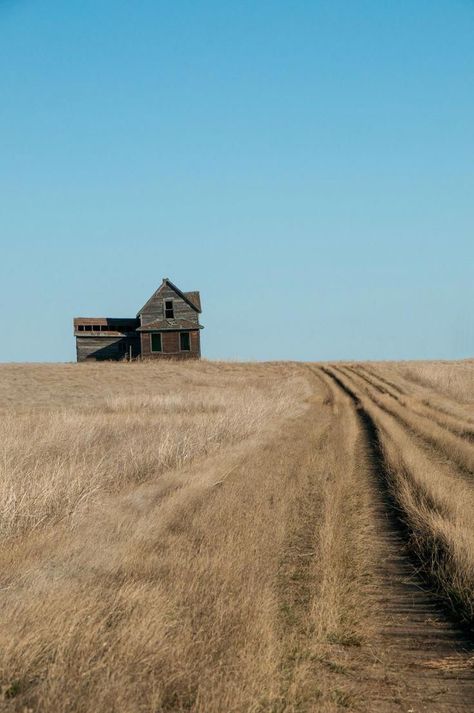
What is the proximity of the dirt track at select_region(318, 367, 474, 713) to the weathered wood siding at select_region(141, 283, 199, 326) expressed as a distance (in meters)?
52.3

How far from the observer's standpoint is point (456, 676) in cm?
535

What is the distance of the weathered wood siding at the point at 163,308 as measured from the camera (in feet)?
201

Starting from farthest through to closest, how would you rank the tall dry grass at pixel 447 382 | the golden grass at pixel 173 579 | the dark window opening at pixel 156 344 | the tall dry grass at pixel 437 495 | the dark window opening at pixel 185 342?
the dark window opening at pixel 185 342
the dark window opening at pixel 156 344
the tall dry grass at pixel 447 382
the tall dry grass at pixel 437 495
the golden grass at pixel 173 579

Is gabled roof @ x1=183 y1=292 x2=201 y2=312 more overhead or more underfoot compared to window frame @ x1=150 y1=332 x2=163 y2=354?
more overhead

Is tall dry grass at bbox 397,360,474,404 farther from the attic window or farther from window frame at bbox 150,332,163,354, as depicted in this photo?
window frame at bbox 150,332,163,354

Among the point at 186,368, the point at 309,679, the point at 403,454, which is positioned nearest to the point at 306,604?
the point at 309,679

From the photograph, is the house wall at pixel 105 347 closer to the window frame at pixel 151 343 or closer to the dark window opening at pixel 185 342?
the window frame at pixel 151 343

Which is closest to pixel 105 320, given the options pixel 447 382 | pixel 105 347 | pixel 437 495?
pixel 105 347

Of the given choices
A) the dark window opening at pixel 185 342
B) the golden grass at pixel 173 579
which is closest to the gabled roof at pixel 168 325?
the dark window opening at pixel 185 342

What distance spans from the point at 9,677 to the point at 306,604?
9.03 feet

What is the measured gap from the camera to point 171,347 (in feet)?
204

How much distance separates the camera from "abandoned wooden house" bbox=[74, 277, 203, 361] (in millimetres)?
61375

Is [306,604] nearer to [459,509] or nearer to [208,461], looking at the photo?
[459,509]

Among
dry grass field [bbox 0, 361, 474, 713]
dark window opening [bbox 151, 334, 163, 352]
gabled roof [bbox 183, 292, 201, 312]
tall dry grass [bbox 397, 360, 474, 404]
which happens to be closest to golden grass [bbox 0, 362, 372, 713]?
dry grass field [bbox 0, 361, 474, 713]
